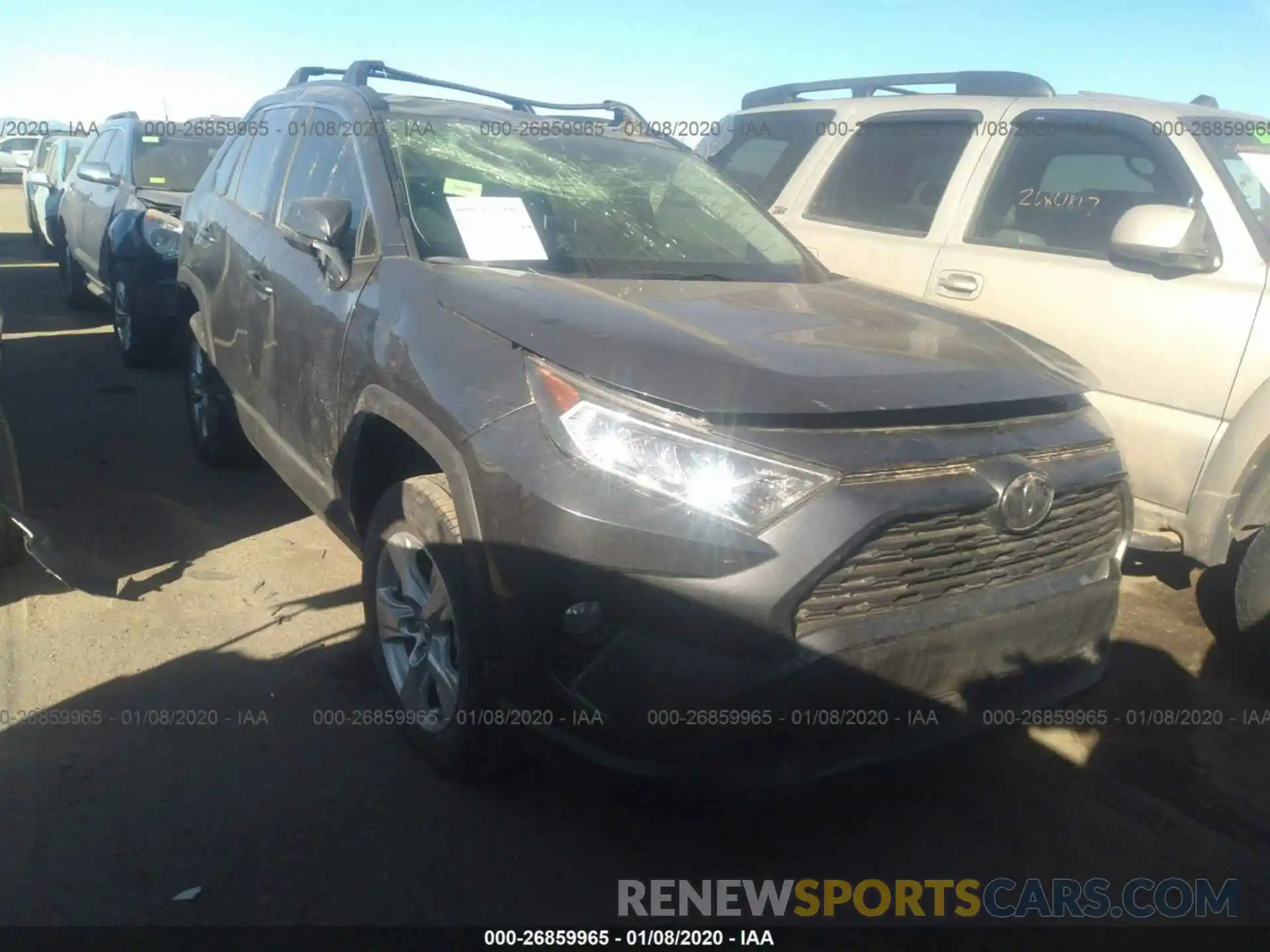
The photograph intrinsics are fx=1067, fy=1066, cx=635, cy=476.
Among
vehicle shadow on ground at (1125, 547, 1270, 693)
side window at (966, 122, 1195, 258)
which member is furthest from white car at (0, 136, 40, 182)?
vehicle shadow on ground at (1125, 547, 1270, 693)

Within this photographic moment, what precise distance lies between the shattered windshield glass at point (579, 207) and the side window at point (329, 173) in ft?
0.59

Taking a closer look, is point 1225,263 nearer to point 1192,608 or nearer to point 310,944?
point 1192,608

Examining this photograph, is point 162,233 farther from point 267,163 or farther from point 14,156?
point 14,156

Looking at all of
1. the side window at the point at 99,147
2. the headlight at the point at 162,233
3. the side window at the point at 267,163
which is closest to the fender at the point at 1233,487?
the side window at the point at 267,163

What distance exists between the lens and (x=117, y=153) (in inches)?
335

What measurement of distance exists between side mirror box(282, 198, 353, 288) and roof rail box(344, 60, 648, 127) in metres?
0.95

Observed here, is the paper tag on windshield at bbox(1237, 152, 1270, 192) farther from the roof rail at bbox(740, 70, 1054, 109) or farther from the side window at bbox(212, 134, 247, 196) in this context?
the side window at bbox(212, 134, 247, 196)

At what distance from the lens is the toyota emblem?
245cm

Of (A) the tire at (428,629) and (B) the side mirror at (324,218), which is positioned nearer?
(A) the tire at (428,629)

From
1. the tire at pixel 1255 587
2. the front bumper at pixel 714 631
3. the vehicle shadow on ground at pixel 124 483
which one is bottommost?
the vehicle shadow on ground at pixel 124 483

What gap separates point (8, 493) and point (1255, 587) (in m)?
4.48

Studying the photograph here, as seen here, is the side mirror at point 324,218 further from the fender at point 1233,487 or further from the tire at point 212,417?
the fender at point 1233,487

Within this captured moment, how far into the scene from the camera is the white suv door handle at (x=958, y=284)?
4637 mm

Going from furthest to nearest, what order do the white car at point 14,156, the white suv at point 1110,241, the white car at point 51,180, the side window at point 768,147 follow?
the white car at point 14,156, the white car at point 51,180, the side window at point 768,147, the white suv at point 1110,241
